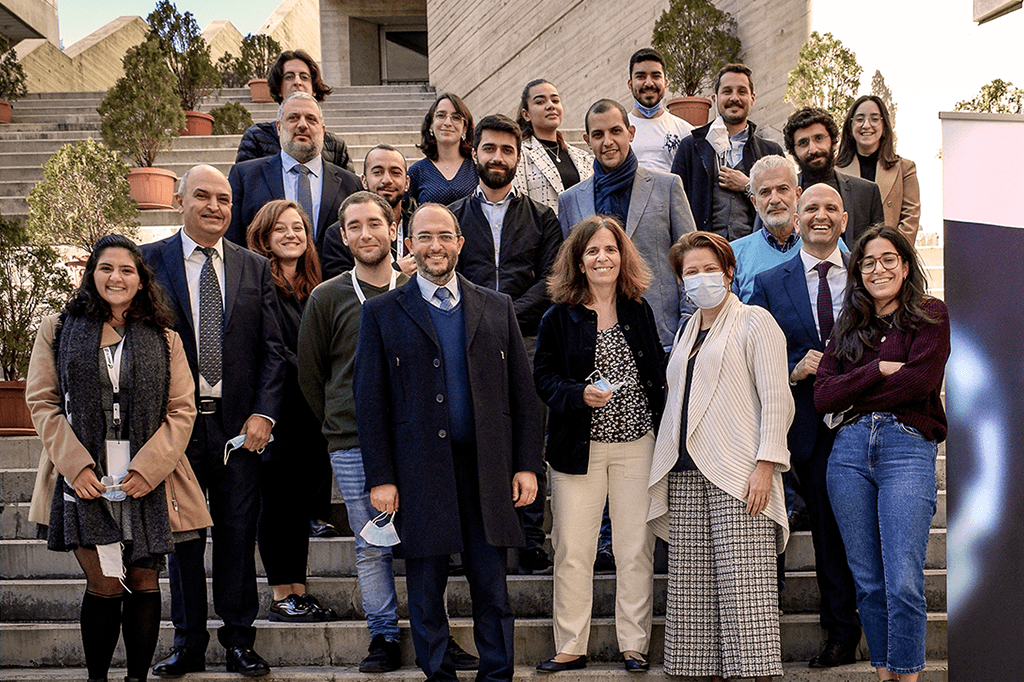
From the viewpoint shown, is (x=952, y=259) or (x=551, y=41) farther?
(x=551, y=41)

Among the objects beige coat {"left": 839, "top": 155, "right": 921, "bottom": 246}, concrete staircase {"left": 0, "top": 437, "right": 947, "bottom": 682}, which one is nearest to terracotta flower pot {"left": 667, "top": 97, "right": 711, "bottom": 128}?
beige coat {"left": 839, "top": 155, "right": 921, "bottom": 246}

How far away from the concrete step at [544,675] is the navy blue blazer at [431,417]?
591 millimetres

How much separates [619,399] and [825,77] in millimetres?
5827

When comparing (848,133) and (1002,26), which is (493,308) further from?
(1002,26)

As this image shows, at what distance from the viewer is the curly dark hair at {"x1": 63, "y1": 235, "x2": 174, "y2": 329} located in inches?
140

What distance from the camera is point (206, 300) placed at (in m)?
3.91

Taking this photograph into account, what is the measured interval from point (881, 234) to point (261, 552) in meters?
2.76

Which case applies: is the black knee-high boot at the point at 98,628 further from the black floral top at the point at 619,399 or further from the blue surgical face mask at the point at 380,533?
the black floral top at the point at 619,399

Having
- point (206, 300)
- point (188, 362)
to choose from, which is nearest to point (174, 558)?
point (188, 362)

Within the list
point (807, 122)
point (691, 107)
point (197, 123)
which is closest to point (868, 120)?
point (807, 122)

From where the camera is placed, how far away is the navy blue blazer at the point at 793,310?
12.9ft

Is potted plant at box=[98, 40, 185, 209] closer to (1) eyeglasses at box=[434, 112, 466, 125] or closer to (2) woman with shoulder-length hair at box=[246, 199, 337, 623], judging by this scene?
(1) eyeglasses at box=[434, 112, 466, 125]

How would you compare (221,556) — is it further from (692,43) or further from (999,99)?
(692,43)

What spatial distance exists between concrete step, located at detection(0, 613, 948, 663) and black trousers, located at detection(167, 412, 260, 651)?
0.80 ft
